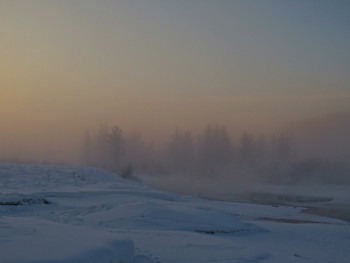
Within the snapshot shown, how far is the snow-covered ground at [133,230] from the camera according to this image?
8.43 m

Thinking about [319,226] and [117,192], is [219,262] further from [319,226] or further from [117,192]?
[117,192]

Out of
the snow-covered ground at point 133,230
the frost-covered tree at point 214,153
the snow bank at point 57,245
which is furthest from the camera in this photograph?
the frost-covered tree at point 214,153

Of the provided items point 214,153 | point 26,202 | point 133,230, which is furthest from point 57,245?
point 214,153

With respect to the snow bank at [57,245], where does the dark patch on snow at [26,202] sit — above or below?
below

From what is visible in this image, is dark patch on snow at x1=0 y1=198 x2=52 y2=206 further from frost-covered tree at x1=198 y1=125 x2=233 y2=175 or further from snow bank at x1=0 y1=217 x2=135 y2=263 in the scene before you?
frost-covered tree at x1=198 y1=125 x2=233 y2=175

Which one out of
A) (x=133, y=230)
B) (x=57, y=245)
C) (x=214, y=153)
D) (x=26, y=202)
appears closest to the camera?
(x=57, y=245)

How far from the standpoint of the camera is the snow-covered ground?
8.43 metres

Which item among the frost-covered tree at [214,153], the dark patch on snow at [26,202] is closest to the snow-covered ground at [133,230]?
the dark patch on snow at [26,202]

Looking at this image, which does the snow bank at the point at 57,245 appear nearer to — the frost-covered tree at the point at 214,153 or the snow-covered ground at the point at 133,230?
the snow-covered ground at the point at 133,230

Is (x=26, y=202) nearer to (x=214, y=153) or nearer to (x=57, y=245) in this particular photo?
(x=57, y=245)

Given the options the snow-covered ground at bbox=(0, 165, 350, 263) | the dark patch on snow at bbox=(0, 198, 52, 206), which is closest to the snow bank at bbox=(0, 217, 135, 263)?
the snow-covered ground at bbox=(0, 165, 350, 263)

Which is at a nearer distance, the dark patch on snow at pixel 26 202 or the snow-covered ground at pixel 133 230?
the snow-covered ground at pixel 133 230

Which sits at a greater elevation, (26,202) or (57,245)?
(57,245)

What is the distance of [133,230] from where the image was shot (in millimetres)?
14734
